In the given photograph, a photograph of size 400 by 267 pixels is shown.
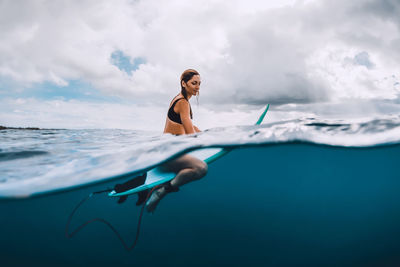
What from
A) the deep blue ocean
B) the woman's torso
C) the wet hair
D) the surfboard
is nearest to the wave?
the deep blue ocean

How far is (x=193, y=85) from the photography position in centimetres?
379

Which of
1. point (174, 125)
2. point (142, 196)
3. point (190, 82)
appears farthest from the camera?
point (142, 196)

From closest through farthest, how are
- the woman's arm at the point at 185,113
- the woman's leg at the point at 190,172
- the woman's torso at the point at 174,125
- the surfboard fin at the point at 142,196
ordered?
the woman's leg at the point at 190,172 → the woman's arm at the point at 185,113 → the woman's torso at the point at 174,125 → the surfboard fin at the point at 142,196

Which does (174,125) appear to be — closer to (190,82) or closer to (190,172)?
(190,82)

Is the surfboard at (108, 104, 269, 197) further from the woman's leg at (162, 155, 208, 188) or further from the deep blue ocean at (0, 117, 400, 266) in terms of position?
the woman's leg at (162, 155, 208, 188)

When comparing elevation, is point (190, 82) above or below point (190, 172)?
above

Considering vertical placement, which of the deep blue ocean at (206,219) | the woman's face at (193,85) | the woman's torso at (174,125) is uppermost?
the woman's face at (193,85)

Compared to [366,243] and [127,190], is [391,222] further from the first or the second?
[127,190]

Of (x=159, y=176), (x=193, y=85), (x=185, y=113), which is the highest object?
(x=193, y=85)

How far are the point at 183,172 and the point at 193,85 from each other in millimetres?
1630

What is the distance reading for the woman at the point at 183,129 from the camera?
344cm

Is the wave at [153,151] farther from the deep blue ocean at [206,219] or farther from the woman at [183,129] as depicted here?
the woman at [183,129]

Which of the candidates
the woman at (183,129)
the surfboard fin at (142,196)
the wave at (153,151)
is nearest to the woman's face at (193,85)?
the woman at (183,129)

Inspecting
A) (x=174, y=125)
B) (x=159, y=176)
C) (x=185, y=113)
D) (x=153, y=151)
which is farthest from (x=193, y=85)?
(x=159, y=176)
